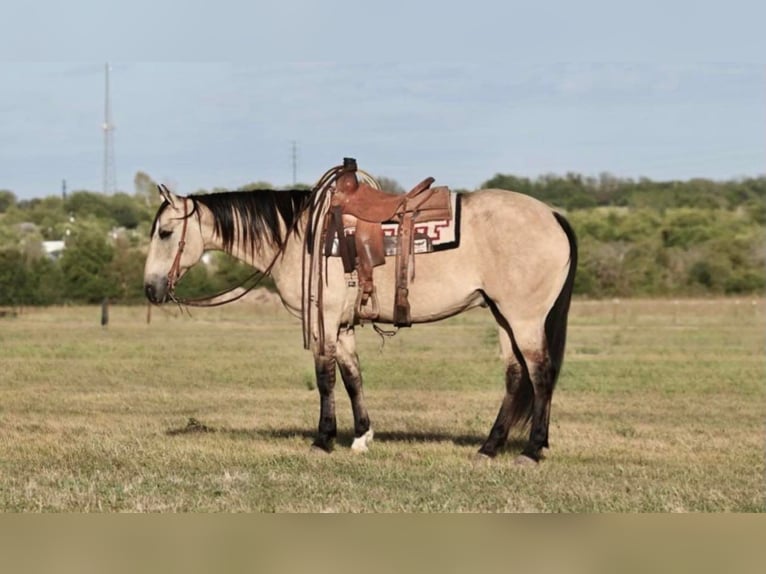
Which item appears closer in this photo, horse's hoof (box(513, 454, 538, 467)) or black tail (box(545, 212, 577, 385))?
horse's hoof (box(513, 454, 538, 467))

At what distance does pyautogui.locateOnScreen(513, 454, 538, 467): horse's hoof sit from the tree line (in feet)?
52.7

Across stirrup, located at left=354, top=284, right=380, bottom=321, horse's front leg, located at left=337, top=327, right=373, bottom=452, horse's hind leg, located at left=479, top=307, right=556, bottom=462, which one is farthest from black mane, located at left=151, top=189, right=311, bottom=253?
horse's hind leg, located at left=479, top=307, right=556, bottom=462

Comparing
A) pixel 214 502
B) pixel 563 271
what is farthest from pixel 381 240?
pixel 214 502

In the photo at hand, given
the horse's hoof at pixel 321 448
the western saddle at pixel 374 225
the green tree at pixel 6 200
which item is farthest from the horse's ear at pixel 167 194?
the green tree at pixel 6 200

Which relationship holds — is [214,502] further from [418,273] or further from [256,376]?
[256,376]

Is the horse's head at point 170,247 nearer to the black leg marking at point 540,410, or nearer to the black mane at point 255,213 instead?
the black mane at point 255,213

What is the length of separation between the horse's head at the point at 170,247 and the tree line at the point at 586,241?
14.5m

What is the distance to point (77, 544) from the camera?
6.09 meters

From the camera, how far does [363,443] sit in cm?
1010

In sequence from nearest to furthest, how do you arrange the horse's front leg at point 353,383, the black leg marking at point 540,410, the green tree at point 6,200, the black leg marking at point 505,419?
the black leg marking at point 540,410
the black leg marking at point 505,419
the horse's front leg at point 353,383
the green tree at point 6,200

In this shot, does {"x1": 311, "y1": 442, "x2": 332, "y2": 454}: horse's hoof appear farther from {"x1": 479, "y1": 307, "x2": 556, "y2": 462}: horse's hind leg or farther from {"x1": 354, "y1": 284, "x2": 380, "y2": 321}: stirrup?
{"x1": 479, "y1": 307, "x2": 556, "y2": 462}: horse's hind leg

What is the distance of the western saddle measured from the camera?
966 centimetres

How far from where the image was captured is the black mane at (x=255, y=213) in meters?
10.3

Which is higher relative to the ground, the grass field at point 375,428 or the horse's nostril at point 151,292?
the horse's nostril at point 151,292
